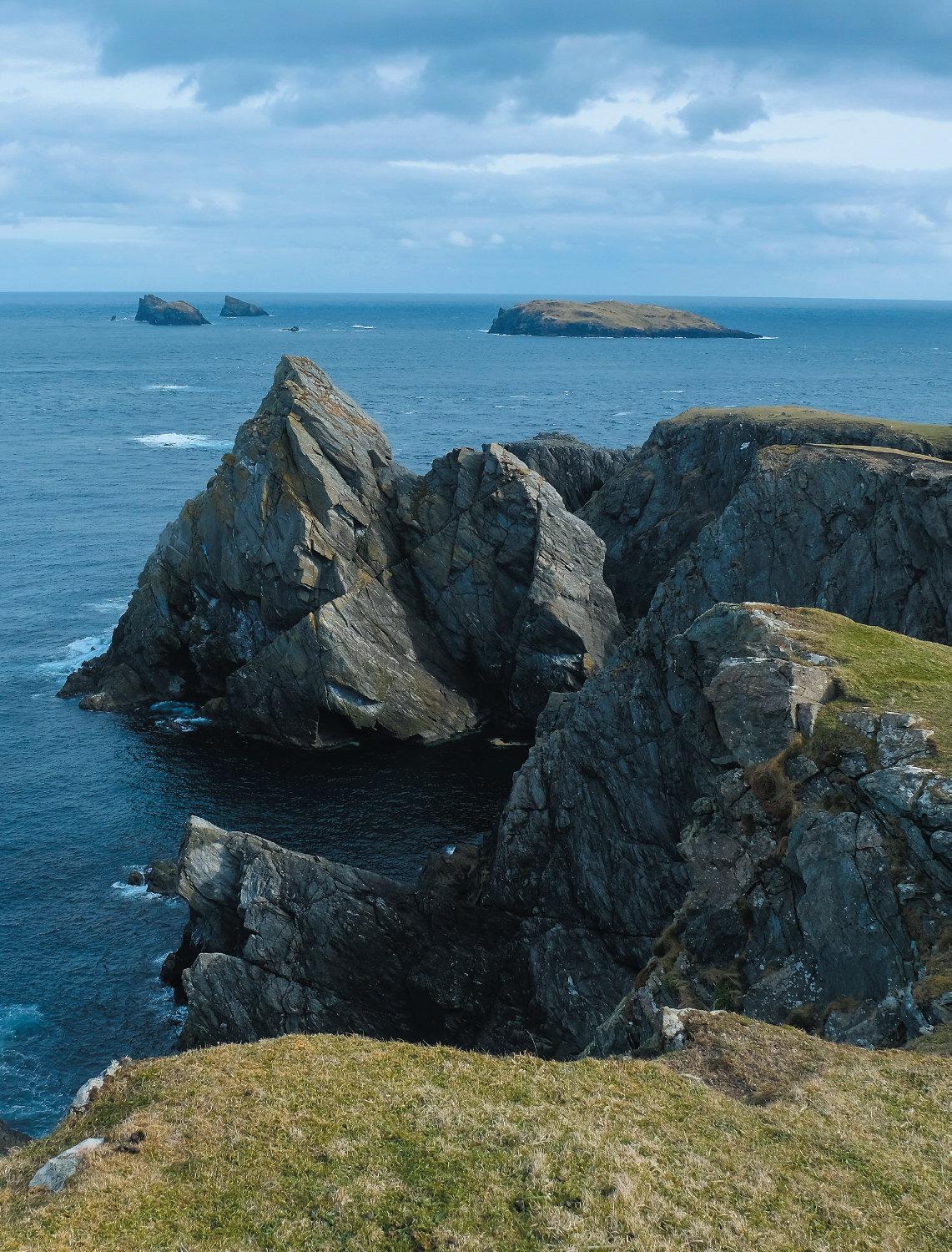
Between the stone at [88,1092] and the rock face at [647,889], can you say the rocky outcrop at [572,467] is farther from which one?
the stone at [88,1092]

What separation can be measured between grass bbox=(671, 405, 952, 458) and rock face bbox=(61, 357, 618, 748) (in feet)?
74.5

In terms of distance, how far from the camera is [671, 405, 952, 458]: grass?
8300 cm

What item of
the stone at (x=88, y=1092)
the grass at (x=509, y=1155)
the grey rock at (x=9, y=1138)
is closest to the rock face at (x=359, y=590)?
the grey rock at (x=9, y=1138)

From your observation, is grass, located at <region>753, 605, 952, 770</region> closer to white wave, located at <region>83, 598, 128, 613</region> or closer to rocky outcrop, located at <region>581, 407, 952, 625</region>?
rocky outcrop, located at <region>581, 407, 952, 625</region>

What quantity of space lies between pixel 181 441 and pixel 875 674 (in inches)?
5861

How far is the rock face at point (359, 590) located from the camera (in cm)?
7550

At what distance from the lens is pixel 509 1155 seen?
20047 mm

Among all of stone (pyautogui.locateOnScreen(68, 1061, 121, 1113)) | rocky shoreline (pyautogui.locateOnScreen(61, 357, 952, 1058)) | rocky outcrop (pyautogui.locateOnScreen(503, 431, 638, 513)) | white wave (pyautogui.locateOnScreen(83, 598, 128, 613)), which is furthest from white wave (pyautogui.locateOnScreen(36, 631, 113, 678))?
stone (pyautogui.locateOnScreen(68, 1061, 121, 1113))

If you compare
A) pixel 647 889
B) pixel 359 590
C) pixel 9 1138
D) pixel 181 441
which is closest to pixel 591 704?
pixel 647 889

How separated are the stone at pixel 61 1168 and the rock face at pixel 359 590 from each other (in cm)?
5243

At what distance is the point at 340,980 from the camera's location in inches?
1743

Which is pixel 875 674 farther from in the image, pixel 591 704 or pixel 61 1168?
pixel 61 1168

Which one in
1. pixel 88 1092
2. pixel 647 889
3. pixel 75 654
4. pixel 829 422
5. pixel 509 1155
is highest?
pixel 829 422

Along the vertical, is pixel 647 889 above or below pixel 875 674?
below
